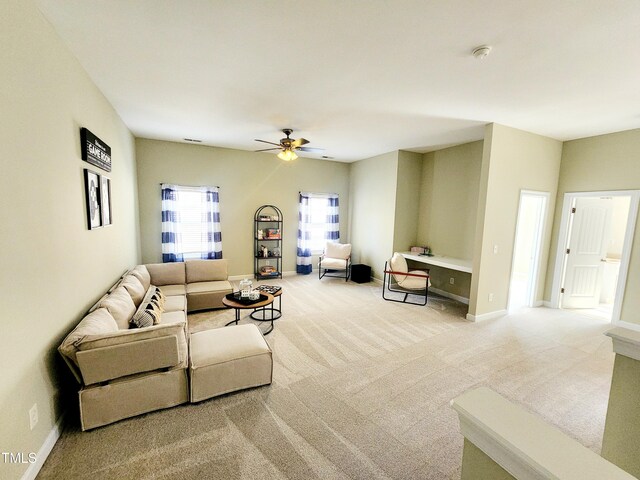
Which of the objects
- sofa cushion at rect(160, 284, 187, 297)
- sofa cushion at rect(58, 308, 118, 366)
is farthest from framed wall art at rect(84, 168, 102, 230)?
sofa cushion at rect(160, 284, 187, 297)

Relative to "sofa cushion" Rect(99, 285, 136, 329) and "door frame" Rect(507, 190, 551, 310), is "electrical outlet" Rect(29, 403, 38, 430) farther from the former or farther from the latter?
"door frame" Rect(507, 190, 551, 310)

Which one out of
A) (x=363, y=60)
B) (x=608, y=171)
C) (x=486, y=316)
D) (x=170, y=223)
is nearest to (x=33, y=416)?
(x=363, y=60)

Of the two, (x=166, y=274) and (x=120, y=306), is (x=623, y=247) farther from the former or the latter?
(x=166, y=274)

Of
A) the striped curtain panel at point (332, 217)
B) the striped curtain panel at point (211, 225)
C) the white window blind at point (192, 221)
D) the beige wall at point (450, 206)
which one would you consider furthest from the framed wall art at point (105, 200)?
the beige wall at point (450, 206)

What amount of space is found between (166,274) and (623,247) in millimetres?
6604

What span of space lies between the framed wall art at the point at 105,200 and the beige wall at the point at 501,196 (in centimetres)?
463

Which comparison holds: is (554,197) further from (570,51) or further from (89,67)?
(89,67)

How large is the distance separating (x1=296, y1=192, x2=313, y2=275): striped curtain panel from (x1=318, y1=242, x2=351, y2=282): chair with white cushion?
0.36 m

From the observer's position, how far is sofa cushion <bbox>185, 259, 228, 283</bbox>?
439cm

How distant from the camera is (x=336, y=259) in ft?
20.7

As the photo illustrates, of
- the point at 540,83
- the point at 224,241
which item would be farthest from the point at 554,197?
the point at 224,241

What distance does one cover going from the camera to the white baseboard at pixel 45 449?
5.08ft

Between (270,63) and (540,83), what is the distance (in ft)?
8.07

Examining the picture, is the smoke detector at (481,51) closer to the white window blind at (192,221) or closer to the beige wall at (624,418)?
the beige wall at (624,418)
